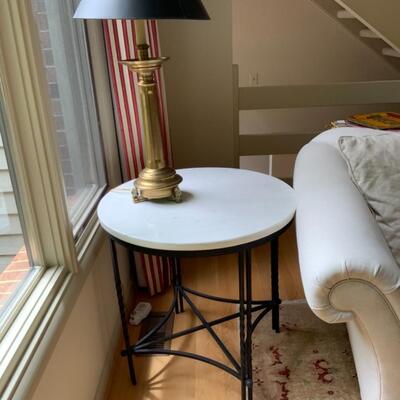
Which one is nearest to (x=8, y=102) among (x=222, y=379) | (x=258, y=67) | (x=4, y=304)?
(x=4, y=304)

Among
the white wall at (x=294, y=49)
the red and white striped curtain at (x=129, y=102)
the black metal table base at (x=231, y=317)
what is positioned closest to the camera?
the black metal table base at (x=231, y=317)

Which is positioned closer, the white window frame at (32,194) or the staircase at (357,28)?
the white window frame at (32,194)

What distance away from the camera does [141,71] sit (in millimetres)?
1189

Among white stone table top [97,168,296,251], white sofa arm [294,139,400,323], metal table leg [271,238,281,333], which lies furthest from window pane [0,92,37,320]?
metal table leg [271,238,281,333]

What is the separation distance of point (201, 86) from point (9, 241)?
1.44 metres

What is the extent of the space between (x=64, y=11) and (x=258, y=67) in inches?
74.1

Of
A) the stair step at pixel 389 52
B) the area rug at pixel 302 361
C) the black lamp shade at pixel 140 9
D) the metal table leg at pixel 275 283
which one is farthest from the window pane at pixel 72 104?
the stair step at pixel 389 52

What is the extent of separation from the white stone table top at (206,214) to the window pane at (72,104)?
206 millimetres

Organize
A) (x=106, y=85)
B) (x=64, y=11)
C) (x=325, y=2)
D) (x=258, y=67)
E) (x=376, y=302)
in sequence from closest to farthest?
1. (x=376, y=302)
2. (x=64, y=11)
3. (x=106, y=85)
4. (x=325, y=2)
5. (x=258, y=67)

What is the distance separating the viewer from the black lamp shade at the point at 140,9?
1.01 metres

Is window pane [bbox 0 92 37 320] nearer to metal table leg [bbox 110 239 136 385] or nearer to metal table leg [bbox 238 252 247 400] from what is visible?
metal table leg [bbox 110 239 136 385]

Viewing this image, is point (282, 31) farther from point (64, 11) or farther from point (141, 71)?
point (141, 71)

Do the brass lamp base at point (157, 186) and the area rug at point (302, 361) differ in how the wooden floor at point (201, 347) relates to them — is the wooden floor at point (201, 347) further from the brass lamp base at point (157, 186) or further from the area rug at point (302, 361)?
the brass lamp base at point (157, 186)

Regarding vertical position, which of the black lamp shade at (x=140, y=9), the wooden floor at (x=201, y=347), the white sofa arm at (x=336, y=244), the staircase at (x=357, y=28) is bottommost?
the wooden floor at (x=201, y=347)
